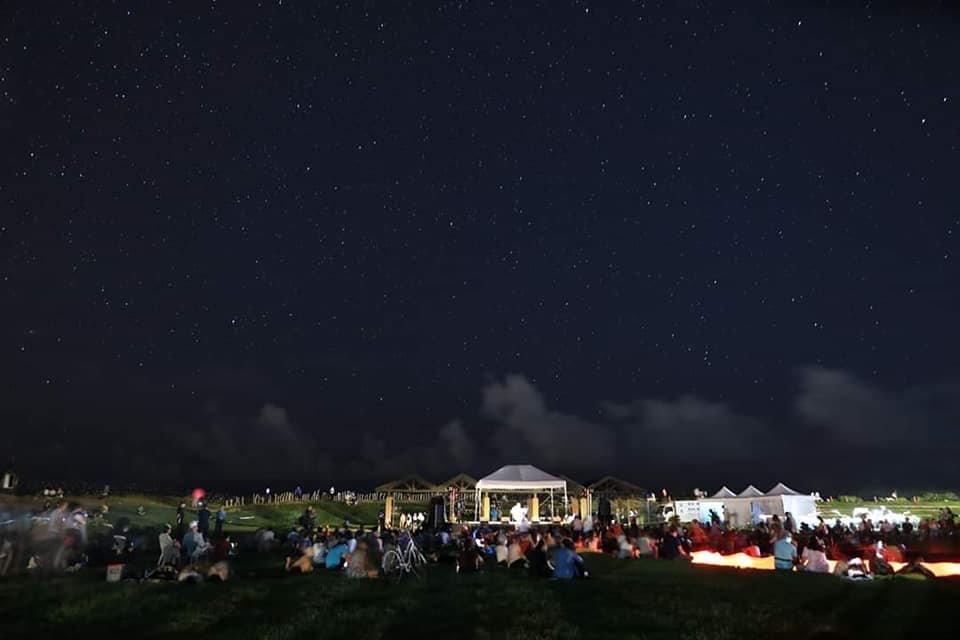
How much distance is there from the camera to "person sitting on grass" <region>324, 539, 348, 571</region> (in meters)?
20.3

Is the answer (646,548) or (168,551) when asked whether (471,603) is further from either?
(646,548)

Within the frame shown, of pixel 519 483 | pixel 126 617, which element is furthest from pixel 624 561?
pixel 519 483

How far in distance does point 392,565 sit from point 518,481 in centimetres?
2868

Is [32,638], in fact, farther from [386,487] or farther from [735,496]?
[735,496]

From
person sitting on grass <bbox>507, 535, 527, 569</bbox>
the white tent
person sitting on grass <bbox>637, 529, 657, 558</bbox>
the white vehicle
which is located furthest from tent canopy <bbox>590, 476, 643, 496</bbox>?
person sitting on grass <bbox>507, 535, 527, 569</bbox>

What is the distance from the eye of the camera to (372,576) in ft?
58.4

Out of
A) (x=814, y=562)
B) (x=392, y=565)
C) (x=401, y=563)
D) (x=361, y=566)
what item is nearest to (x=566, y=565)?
(x=401, y=563)

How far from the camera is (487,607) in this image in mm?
12789

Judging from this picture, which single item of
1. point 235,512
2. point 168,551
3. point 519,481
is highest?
point 519,481

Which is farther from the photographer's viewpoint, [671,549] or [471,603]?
[671,549]

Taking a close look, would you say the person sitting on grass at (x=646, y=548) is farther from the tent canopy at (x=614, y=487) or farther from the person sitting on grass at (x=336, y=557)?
the tent canopy at (x=614, y=487)

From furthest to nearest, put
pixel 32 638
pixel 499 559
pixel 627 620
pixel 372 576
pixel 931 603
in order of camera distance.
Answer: pixel 499 559
pixel 372 576
pixel 931 603
pixel 627 620
pixel 32 638

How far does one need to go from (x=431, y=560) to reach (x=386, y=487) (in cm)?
3116

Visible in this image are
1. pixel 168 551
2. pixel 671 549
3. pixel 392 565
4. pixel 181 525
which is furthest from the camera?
pixel 181 525
